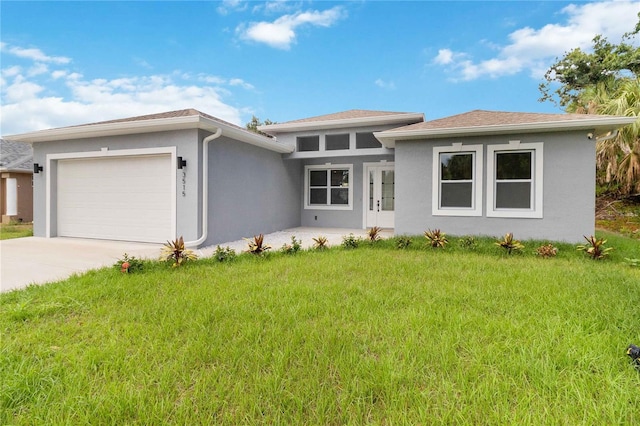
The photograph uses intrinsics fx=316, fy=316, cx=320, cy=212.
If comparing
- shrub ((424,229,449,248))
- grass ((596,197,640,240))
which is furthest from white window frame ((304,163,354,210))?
grass ((596,197,640,240))

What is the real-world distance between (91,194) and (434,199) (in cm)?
1011

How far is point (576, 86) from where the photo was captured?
19.2 meters

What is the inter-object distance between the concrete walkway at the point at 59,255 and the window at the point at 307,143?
3.82 m

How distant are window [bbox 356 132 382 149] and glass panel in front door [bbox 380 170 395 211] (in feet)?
3.71

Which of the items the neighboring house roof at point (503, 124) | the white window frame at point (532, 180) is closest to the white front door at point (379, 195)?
the neighboring house roof at point (503, 124)

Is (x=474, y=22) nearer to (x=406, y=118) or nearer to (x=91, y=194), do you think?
(x=406, y=118)

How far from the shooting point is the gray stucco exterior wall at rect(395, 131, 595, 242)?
26.0 ft

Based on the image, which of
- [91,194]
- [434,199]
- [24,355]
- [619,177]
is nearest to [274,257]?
[24,355]

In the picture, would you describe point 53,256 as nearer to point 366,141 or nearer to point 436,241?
point 436,241

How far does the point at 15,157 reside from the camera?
15.6m

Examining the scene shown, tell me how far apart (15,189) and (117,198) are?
9505mm

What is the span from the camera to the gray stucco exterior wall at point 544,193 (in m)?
7.91

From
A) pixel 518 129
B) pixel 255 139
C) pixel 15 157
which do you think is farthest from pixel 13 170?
pixel 518 129

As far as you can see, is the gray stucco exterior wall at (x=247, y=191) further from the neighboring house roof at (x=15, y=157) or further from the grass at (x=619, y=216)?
the neighboring house roof at (x=15, y=157)
